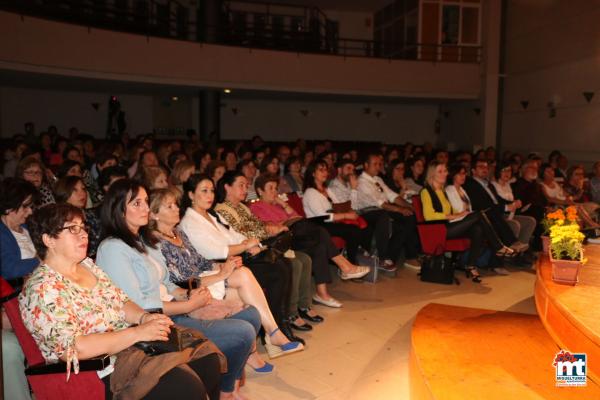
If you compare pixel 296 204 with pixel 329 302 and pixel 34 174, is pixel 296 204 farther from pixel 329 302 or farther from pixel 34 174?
pixel 34 174

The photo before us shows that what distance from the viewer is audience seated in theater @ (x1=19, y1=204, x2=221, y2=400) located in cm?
204

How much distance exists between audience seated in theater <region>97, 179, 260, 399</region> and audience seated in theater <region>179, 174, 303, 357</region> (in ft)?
2.21

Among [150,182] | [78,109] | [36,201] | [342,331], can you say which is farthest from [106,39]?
[342,331]

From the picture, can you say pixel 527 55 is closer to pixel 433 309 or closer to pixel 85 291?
pixel 433 309

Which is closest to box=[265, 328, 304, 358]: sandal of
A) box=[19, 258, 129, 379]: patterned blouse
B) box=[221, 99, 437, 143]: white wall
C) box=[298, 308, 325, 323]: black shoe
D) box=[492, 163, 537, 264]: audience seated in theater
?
box=[298, 308, 325, 323]: black shoe

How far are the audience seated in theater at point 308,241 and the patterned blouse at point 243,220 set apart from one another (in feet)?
0.98

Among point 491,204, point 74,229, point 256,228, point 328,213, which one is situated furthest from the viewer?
point 491,204

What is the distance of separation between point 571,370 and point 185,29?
13538 millimetres

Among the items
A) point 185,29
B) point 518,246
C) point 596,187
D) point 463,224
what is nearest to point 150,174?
point 463,224

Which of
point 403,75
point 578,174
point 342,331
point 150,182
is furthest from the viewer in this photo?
point 403,75

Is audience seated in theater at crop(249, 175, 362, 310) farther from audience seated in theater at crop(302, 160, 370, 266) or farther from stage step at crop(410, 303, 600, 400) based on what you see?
stage step at crop(410, 303, 600, 400)

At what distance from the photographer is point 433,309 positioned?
3611 millimetres

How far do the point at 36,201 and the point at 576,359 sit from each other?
10.4 ft

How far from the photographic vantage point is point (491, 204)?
601 cm
